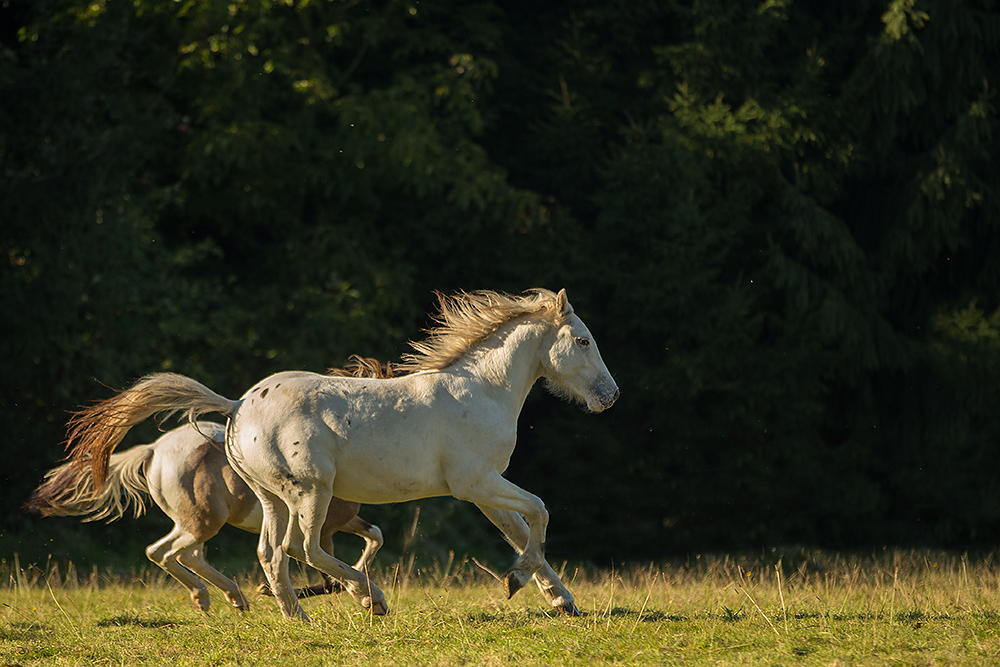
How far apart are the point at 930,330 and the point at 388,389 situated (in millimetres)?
13530

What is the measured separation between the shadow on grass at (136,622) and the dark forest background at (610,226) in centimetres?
742

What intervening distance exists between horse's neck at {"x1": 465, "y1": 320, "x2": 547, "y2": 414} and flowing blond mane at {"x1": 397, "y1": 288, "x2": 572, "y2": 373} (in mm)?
68

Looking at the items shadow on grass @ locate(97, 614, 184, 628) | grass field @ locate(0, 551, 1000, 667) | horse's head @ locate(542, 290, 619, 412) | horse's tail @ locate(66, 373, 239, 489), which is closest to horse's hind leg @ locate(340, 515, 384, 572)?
grass field @ locate(0, 551, 1000, 667)

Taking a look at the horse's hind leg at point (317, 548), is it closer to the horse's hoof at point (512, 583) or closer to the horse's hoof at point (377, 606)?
the horse's hoof at point (377, 606)

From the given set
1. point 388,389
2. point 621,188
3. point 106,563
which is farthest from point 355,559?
point 388,389

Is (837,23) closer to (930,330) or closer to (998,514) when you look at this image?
(930,330)

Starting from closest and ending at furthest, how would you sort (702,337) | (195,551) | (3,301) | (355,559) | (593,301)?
(195,551)
(3,301)
(355,559)
(702,337)
(593,301)

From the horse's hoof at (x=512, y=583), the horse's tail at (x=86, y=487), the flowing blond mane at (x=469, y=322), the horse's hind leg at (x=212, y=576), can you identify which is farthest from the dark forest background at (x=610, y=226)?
the horse's hoof at (x=512, y=583)

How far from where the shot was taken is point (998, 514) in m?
15.9

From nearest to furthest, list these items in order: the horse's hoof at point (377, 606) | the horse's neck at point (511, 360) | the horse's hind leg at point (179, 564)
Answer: the horse's hoof at point (377, 606) < the horse's neck at point (511, 360) < the horse's hind leg at point (179, 564)

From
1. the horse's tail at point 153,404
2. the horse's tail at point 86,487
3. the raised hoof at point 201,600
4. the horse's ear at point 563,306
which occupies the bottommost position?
the raised hoof at point 201,600

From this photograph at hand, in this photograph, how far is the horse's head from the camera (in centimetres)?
637

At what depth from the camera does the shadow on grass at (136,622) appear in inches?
242

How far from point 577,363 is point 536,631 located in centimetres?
174
